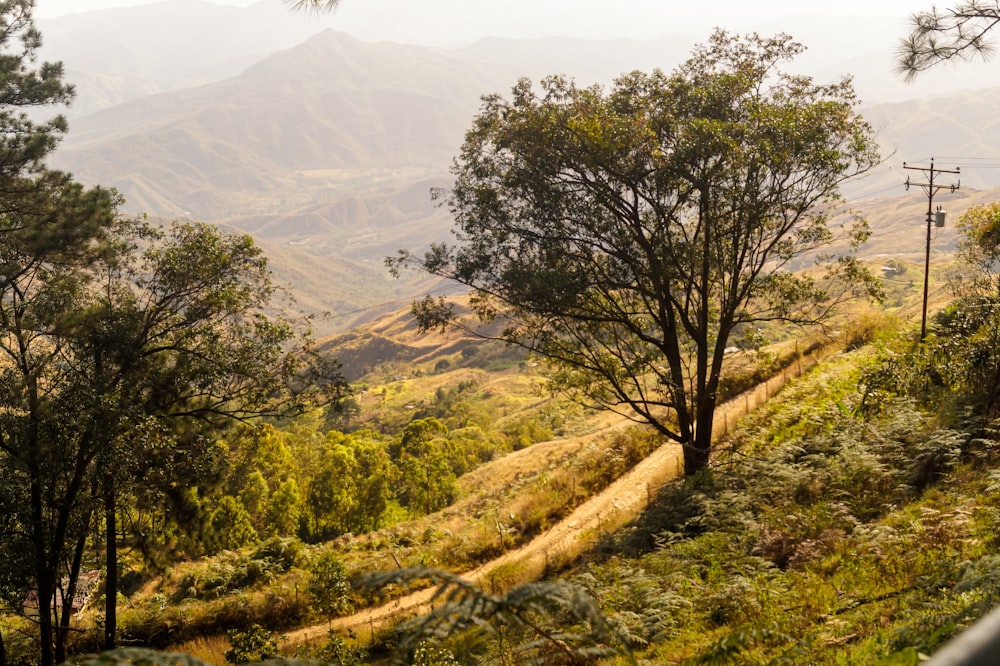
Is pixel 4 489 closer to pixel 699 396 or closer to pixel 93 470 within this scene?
pixel 93 470

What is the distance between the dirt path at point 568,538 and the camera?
15.5m

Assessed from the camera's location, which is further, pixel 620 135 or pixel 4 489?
pixel 620 135

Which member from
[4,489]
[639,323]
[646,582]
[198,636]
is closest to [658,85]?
[639,323]

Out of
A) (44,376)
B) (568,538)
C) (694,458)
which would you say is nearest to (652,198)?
(694,458)

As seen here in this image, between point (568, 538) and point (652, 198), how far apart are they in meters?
9.23

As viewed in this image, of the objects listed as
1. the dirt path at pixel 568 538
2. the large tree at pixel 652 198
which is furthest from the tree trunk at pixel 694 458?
the dirt path at pixel 568 538

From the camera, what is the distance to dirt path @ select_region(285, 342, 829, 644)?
608 inches

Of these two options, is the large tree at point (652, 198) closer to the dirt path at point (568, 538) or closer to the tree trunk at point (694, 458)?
the tree trunk at point (694, 458)

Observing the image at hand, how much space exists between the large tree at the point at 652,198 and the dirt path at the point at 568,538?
9.26 ft

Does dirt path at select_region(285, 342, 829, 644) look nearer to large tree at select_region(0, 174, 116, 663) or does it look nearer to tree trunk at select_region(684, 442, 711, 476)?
tree trunk at select_region(684, 442, 711, 476)

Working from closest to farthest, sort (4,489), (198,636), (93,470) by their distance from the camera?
1. (4,489)
2. (93,470)
3. (198,636)

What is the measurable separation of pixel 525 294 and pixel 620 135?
4034 millimetres

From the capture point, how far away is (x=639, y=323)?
1680cm

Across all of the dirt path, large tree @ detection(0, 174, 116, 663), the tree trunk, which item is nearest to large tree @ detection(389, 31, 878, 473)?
the tree trunk
